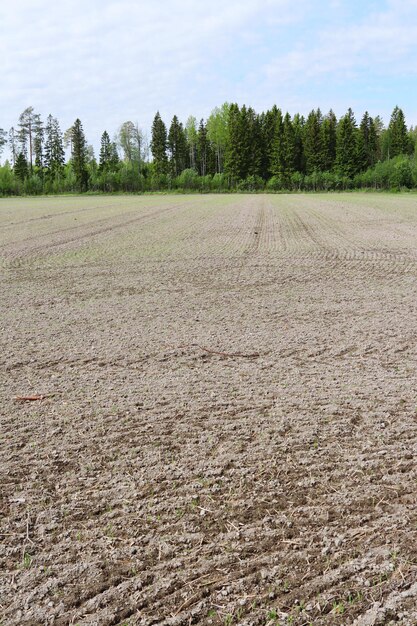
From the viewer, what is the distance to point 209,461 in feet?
13.4

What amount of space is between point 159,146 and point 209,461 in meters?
106

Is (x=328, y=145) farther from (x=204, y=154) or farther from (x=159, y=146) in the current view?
(x=159, y=146)

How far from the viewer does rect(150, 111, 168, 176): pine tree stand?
4072 inches

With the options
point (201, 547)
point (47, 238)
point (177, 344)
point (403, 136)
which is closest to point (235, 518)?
point (201, 547)

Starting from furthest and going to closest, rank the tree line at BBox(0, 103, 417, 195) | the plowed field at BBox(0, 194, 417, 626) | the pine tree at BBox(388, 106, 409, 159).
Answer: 1. the pine tree at BBox(388, 106, 409, 159)
2. the tree line at BBox(0, 103, 417, 195)
3. the plowed field at BBox(0, 194, 417, 626)

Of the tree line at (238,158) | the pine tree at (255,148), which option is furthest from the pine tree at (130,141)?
the pine tree at (255,148)

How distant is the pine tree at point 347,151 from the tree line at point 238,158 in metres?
0.17

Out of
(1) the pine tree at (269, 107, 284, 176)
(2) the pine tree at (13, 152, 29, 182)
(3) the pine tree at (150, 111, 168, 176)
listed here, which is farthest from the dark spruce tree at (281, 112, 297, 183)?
(2) the pine tree at (13, 152, 29, 182)

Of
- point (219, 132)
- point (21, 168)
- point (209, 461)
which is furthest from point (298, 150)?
point (209, 461)

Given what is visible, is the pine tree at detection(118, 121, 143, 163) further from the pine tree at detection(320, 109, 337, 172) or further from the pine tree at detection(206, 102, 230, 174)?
the pine tree at detection(320, 109, 337, 172)

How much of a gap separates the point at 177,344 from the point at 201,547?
3.94 m

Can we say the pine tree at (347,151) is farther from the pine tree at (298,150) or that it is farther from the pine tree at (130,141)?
the pine tree at (130,141)

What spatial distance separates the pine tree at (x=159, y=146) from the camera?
339 feet

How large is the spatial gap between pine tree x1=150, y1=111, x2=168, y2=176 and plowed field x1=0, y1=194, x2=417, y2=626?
97.7 meters
